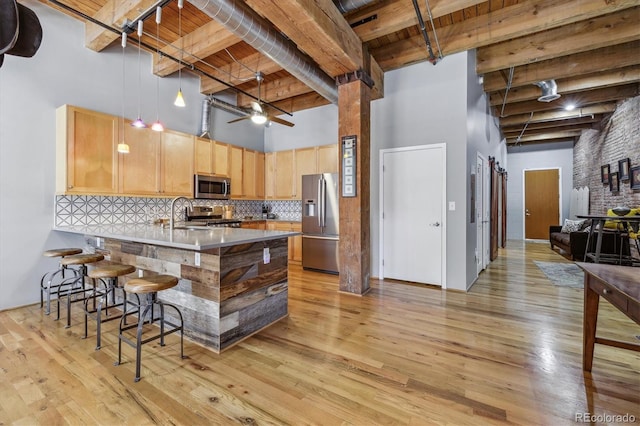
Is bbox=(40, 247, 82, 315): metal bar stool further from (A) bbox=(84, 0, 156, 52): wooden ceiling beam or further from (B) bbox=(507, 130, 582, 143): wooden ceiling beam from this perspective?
(B) bbox=(507, 130, 582, 143): wooden ceiling beam

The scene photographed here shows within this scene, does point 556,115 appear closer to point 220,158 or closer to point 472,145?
point 472,145

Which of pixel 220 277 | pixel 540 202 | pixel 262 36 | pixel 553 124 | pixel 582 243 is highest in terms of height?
pixel 553 124

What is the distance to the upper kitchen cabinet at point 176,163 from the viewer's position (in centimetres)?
429

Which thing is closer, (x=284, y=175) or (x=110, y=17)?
(x=110, y=17)

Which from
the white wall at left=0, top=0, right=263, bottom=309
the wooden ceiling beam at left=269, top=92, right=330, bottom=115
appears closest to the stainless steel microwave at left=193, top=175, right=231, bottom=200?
the white wall at left=0, top=0, right=263, bottom=309

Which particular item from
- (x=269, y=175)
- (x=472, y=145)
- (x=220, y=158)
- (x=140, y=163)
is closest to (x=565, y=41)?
(x=472, y=145)

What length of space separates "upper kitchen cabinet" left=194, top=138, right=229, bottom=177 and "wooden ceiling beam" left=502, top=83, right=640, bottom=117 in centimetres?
622

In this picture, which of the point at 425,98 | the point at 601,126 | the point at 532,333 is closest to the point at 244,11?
the point at 425,98

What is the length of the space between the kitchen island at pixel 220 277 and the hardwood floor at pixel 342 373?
0.16 metres

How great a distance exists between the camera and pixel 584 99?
580 centimetres

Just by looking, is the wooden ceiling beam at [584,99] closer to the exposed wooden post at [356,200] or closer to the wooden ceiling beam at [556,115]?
the wooden ceiling beam at [556,115]

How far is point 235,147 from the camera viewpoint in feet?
18.0

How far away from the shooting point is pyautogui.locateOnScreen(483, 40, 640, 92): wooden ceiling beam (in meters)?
4.11

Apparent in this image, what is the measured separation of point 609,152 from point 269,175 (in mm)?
7845
